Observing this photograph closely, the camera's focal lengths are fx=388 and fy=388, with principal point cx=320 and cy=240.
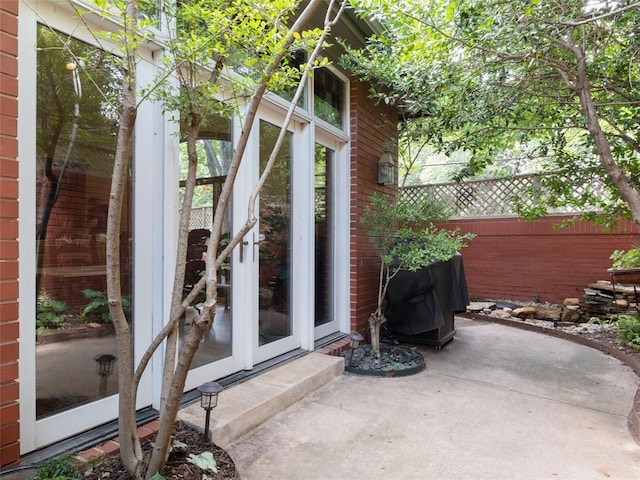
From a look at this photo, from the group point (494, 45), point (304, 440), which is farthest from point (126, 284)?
point (494, 45)

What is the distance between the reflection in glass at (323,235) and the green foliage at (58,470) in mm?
2364

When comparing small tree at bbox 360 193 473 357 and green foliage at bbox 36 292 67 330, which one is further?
small tree at bbox 360 193 473 357

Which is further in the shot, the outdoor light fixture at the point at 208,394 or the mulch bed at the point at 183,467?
the outdoor light fixture at the point at 208,394

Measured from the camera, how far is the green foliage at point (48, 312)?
171cm

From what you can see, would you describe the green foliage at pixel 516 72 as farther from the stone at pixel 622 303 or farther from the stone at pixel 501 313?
the stone at pixel 501 313

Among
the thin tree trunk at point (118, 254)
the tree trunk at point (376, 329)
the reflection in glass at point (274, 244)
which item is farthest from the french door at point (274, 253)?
the thin tree trunk at point (118, 254)

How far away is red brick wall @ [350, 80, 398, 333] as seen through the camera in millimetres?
3945

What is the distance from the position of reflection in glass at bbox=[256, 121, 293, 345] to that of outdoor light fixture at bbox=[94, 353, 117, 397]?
1.15 m

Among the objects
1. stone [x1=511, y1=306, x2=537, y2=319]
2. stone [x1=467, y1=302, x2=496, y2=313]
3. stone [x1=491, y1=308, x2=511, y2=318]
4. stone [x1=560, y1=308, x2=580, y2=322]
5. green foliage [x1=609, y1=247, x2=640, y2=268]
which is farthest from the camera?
stone [x1=467, y1=302, x2=496, y2=313]

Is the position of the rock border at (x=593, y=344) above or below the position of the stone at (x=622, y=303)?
below

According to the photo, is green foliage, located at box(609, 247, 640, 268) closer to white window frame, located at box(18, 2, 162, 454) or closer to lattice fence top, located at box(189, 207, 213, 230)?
lattice fence top, located at box(189, 207, 213, 230)

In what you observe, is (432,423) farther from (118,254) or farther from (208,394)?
(118,254)

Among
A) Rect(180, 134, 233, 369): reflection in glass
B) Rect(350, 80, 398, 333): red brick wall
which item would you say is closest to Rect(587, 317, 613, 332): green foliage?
Rect(350, 80, 398, 333): red brick wall

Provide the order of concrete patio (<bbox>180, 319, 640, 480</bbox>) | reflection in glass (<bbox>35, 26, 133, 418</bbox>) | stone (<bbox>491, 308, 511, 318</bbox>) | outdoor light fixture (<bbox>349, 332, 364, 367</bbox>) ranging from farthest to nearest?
1. stone (<bbox>491, 308, 511, 318</bbox>)
2. outdoor light fixture (<bbox>349, 332, 364, 367</bbox>)
3. concrete patio (<bbox>180, 319, 640, 480</bbox>)
4. reflection in glass (<bbox>35, 26, 133, 418</bbox>)
